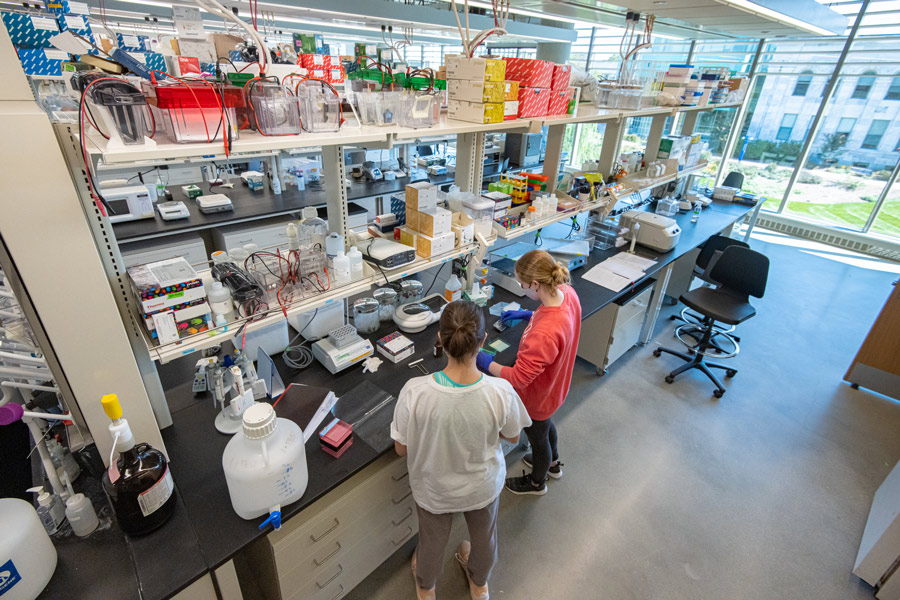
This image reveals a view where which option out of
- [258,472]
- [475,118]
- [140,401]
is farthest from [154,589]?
[475,118]

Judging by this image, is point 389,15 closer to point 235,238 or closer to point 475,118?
point 475,118

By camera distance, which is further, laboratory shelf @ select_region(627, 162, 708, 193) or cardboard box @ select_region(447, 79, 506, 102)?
laboratory shelf @ select_region(627, 162, 708, 193)

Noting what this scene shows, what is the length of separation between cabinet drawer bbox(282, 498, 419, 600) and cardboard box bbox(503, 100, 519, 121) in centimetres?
190

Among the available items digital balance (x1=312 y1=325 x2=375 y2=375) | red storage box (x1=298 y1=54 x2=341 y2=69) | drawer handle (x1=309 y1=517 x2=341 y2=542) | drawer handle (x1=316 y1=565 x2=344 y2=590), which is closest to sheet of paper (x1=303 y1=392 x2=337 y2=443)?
digital balance (x1=312 y1=325 x2=375 y2=375)

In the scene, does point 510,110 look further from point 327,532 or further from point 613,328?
point 327,532

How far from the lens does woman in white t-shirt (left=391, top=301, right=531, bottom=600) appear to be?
1380mm

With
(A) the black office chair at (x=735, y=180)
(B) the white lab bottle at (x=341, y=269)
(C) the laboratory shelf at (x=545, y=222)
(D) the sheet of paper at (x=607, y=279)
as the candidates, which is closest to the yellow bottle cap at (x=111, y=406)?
(B) the white lab bottle at (x=341, y=269)

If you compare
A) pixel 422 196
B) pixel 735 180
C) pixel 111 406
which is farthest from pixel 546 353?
pixel 735 180

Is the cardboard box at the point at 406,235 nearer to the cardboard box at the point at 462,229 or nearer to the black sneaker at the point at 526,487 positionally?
the cardboard box at the point at 462,229

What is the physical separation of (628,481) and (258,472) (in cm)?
221

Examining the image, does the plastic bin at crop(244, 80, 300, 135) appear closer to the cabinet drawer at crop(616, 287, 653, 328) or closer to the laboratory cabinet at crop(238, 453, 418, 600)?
the laboratory cabinet at crop(238, 453, 418, 600)

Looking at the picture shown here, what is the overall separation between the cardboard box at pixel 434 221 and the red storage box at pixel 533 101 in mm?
707

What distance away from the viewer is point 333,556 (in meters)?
1.64

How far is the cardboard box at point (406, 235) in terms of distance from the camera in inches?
80.7
